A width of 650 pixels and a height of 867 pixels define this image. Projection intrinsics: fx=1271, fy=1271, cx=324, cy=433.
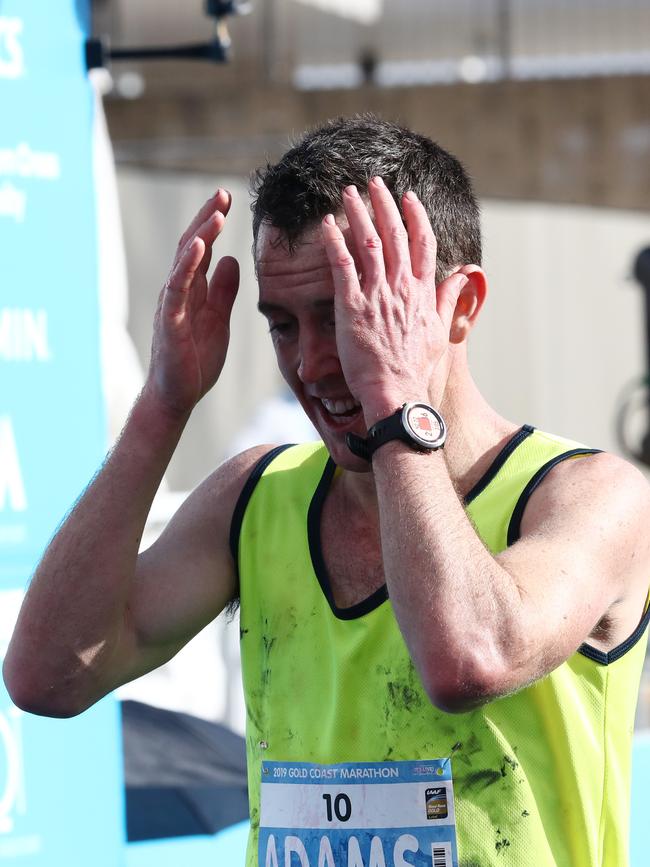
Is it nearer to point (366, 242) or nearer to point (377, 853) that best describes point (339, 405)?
point (366, 242)

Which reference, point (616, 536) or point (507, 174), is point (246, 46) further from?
point (616, 536)

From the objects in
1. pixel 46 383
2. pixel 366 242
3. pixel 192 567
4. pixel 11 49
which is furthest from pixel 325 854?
pixel 11 49

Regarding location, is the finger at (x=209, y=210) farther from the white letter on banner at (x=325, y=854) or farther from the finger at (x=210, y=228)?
the white letter on banner at (x=325, y=854)

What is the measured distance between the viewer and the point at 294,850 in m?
1.77

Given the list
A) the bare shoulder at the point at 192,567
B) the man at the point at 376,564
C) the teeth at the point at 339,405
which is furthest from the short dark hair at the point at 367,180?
the bare shoulder at the point at 192,567

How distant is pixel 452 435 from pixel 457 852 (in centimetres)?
59

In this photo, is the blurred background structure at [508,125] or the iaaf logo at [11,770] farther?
the blurred background structure at [508,125]

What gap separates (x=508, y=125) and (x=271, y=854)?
1067 cm

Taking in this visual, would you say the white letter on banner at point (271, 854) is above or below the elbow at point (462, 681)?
below

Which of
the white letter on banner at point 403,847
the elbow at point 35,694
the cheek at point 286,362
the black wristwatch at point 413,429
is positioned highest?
the cheek at point 286,362

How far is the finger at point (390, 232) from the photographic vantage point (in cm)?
171

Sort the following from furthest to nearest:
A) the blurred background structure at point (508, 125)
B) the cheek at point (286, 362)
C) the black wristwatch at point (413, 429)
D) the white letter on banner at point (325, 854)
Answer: the blurred background structure at point (508, 125) < the cheek at point (286, 362) < the white letter on banner at point (325, 854) < the black wristwatch at point (413, 429)

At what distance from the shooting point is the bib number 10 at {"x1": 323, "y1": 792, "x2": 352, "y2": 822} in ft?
5.67

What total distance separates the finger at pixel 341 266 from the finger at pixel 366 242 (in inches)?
0.6
